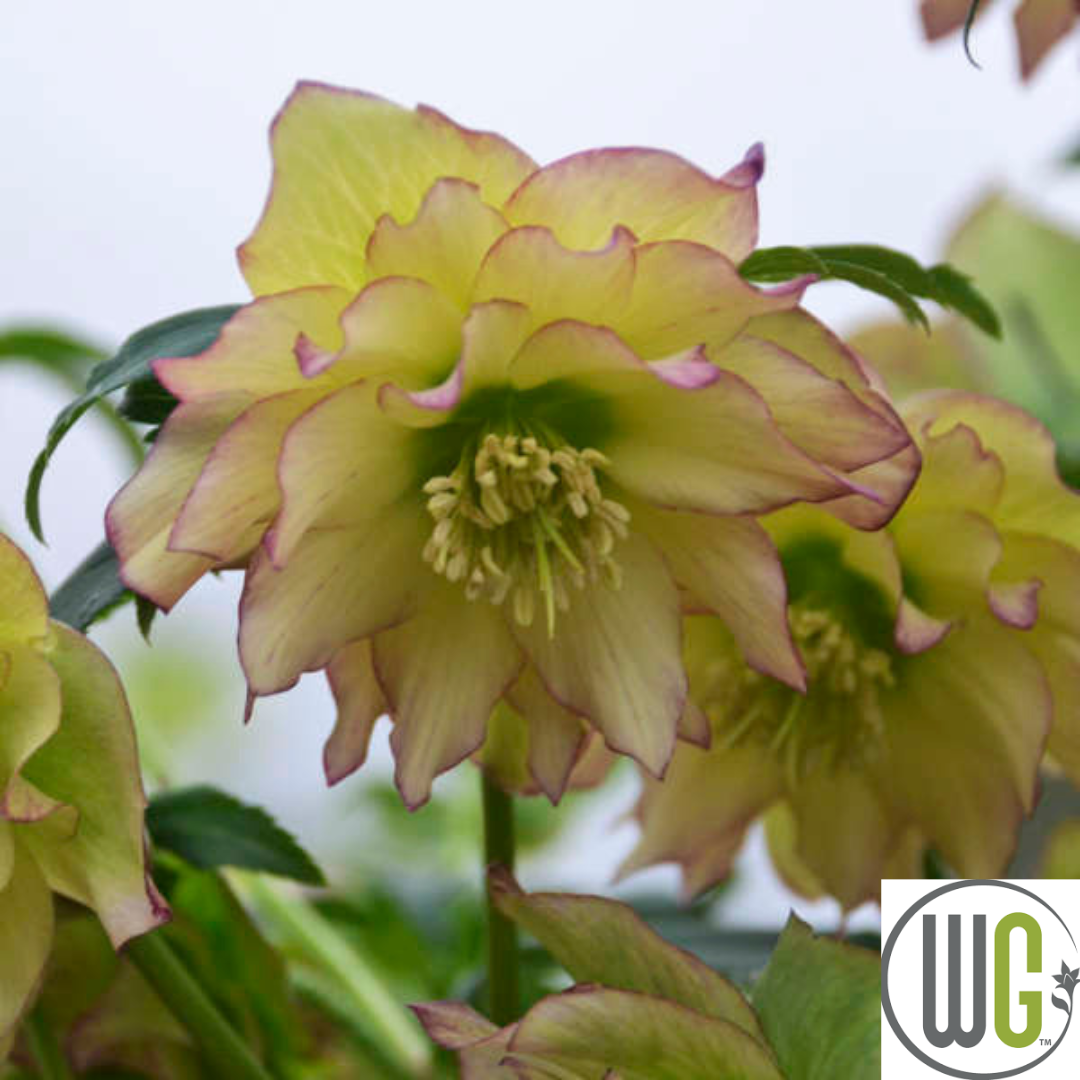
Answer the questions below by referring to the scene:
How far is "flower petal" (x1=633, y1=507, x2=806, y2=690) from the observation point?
1.08ft

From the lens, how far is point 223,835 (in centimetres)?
38

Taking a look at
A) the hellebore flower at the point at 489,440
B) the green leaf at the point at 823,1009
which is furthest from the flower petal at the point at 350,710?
the green leaf at the point at 823,1009

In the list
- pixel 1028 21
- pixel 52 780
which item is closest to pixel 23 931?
pixel 52 780

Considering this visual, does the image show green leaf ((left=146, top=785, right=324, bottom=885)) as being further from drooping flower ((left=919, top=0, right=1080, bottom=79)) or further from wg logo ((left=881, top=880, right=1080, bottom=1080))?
drooping flower ((left=919, top=0, right=1080, bottom=79))

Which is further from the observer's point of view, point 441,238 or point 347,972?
point 347,972

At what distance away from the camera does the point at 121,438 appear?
548 mm

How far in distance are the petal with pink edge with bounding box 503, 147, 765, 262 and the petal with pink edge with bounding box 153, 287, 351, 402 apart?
0.15 feet

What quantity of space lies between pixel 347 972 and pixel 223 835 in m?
0.17

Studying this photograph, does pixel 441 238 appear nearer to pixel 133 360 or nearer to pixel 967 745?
pixel 133 360

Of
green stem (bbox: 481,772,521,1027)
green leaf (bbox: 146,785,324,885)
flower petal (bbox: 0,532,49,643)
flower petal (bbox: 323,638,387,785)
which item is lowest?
green stem (bbox: 481,772,521,1027)

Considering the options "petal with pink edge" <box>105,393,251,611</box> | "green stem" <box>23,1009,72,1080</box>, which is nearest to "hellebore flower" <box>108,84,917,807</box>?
"petal with pink edge" <box>105,393,251,611</box>

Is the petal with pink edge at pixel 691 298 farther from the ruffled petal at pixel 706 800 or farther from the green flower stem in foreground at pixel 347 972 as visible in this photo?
the green flower stem in foreground at pixel 347 972

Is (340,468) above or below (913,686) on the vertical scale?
above

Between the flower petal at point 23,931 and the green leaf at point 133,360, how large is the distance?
0.07m
